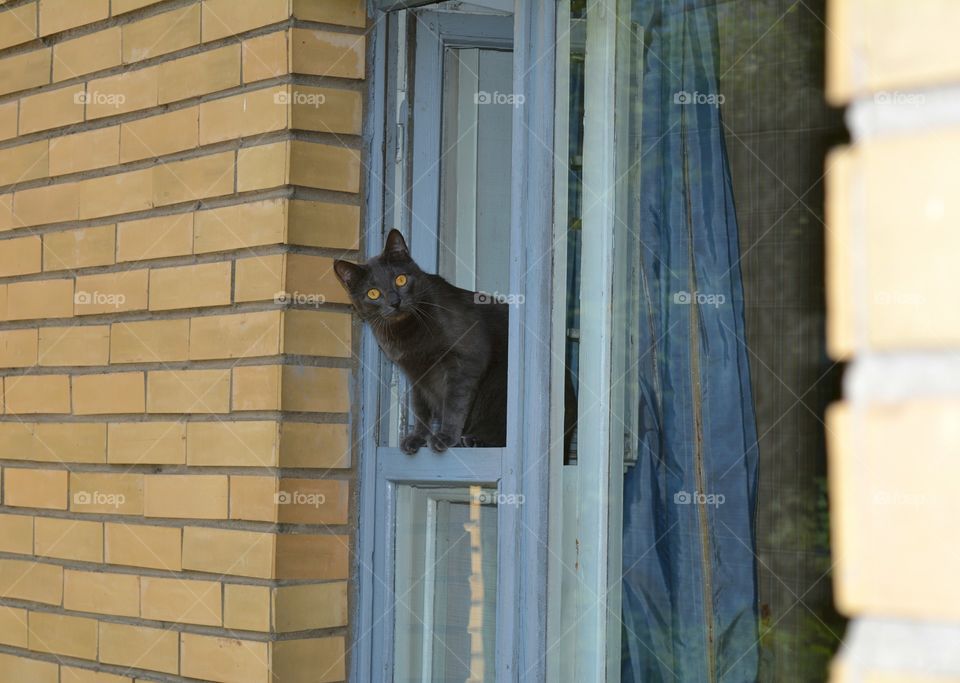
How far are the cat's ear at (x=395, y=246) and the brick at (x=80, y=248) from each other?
2.37 feet

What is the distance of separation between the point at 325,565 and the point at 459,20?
1.34m

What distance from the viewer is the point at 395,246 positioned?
2.72 metres

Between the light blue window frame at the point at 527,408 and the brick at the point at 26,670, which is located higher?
the light blue window frame at the point at 527,408

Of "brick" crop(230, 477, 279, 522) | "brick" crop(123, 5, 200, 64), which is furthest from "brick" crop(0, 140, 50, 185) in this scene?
"brick" crop(230, 477, 279, 522)

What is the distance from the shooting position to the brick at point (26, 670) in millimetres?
2982

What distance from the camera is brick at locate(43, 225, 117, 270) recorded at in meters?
2.91

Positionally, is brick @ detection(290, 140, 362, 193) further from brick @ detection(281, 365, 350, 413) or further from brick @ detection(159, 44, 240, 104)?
brick @ detection(281, 365, 350, 413)

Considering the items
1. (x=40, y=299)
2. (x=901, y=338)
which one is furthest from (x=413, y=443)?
(x=901, y=338)

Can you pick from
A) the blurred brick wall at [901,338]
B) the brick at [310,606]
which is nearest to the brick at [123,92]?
the brick at [310,606]

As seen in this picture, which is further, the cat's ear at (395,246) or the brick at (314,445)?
the cat's ear at (395,246)

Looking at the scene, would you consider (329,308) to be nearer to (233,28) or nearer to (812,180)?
(233,28)

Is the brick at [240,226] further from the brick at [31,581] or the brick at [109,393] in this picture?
the brick at [31,581]

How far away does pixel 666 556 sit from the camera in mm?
2219

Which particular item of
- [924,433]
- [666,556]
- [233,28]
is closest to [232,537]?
[666,556]
